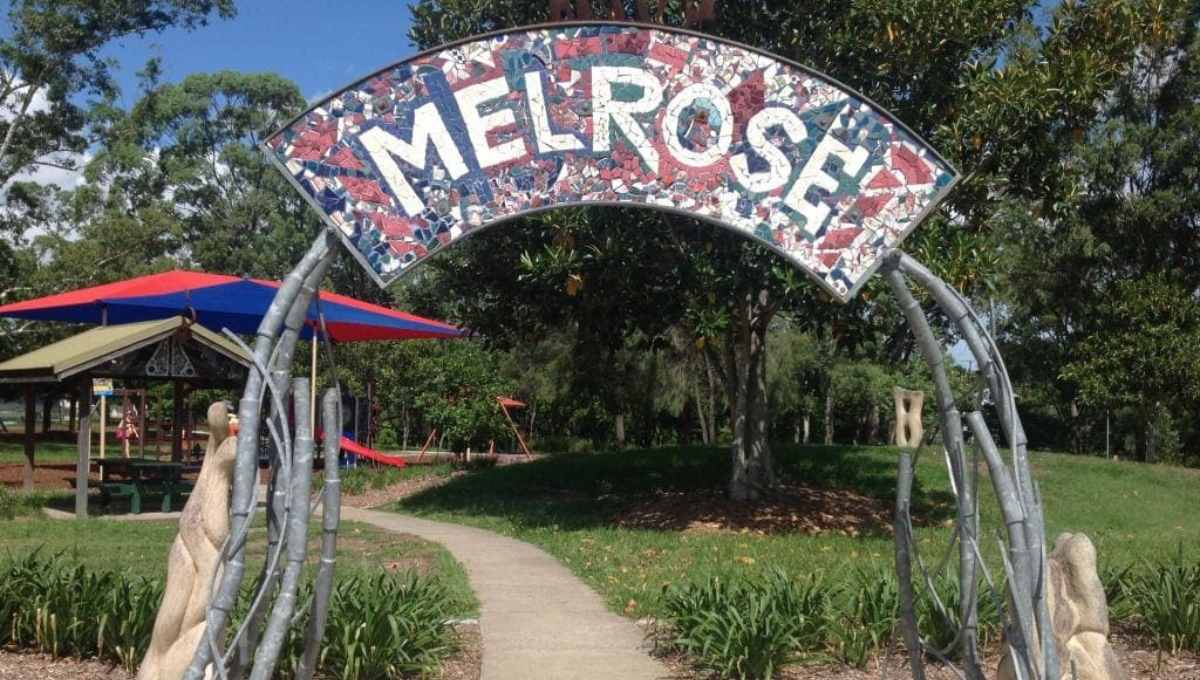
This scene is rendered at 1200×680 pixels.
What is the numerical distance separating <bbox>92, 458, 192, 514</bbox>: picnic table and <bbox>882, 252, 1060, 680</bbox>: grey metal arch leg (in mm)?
12849

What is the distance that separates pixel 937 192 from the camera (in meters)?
5.39

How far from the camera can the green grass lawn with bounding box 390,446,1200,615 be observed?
10.8 meters

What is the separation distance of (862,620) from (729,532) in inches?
252

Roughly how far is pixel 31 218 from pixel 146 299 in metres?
27.1

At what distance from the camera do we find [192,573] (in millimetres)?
5258

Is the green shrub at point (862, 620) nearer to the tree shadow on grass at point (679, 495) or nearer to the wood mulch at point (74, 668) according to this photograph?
the wood mulch at point (74, 668)

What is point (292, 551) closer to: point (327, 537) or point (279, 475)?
point (327, 537)

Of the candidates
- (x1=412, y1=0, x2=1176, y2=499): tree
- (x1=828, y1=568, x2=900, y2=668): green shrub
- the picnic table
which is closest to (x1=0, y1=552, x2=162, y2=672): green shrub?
(x1=828, y1=568, x2=900, y2=668): green shrub

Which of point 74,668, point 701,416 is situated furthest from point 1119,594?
point 701,416

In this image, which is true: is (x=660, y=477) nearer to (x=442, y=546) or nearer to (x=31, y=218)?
(x=442, y=546)

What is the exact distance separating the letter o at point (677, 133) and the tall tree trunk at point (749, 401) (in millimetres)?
9549

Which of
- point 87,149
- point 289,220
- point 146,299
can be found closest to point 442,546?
point 146,299

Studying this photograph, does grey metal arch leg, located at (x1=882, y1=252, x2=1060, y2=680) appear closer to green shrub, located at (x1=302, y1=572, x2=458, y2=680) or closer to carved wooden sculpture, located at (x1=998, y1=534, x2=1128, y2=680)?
carved wooden sculpture, located at (x1=998, y1=534, x2=1128, y2=680)

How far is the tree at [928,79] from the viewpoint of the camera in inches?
492
